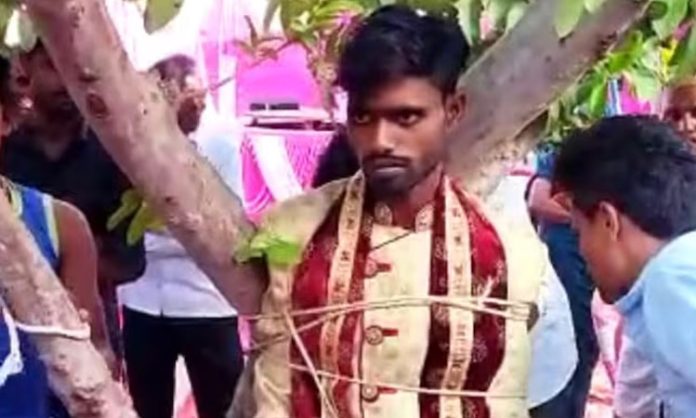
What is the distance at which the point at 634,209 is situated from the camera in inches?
95.1

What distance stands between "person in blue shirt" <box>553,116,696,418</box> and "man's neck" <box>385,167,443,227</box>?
366 millimetres

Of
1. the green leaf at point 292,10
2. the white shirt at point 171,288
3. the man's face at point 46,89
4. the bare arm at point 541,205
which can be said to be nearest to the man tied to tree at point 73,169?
the man's face at point 46,89

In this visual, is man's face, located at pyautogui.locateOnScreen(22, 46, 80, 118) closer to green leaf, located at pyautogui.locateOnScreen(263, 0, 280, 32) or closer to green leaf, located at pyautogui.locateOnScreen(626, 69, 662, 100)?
green leaf, located at pyautogui.locateOnScreen(263, 0, 280, 32)

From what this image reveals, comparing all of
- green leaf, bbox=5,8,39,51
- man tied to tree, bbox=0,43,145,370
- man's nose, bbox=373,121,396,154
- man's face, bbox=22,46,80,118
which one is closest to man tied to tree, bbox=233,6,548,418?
man's nose, bbox=373,121,396,154

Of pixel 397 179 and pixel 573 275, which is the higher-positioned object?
pixel 397 179

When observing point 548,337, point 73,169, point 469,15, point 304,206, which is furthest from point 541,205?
point 304,206

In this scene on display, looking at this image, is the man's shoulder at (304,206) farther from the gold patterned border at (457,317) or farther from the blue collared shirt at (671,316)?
the blue collared shirt at (671,316)

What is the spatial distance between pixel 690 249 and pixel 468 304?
14.6 inches

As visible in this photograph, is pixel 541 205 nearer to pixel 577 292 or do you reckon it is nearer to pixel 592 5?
pixel 577 292

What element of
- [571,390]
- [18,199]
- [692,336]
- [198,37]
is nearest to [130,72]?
[18,199]

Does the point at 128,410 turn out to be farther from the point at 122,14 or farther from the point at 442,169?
the point at 122,14

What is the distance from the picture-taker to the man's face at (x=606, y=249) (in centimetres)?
242

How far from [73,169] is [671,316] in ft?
6.37

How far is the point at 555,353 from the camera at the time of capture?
8.20ft
